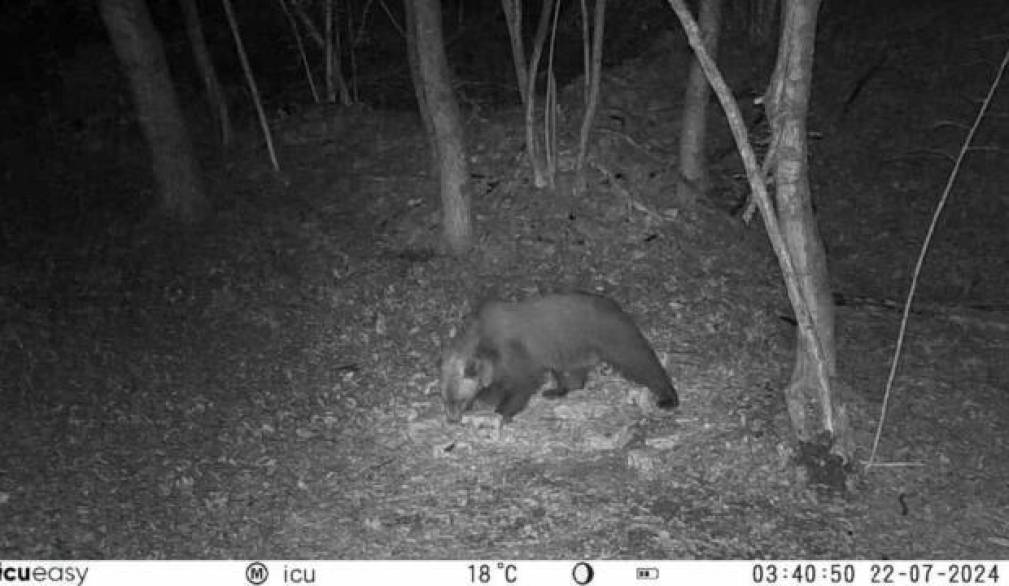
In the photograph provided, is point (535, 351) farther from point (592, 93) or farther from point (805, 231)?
point (592, 93)

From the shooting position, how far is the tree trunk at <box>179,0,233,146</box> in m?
12.1

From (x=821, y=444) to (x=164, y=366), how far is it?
517 cm

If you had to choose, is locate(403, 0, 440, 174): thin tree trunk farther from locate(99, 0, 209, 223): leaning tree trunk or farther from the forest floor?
locate(99, 0, 209, 223): leaning tree trunk

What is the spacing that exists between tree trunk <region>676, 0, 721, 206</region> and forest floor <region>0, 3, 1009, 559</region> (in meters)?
0.22

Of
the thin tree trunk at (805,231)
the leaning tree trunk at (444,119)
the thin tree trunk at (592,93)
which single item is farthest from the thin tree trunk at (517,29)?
the thin tree trunk at (805,231)

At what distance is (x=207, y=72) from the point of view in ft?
40.6

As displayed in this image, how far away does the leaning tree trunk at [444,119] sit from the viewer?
905 centimetres

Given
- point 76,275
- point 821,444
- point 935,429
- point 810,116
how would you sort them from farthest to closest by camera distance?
point 810,116, point 76,275, point 935,429, point 821,444

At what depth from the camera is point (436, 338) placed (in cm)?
861

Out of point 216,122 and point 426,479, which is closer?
point 426,479

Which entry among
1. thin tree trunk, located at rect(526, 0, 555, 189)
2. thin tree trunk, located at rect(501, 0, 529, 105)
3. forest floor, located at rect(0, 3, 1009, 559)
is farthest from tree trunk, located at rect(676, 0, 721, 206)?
thin tree trunk, located at rect(501, 0, 529, 105)

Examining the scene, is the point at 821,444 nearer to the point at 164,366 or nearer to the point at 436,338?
the point at 436,338

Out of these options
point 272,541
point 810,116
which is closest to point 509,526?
point 272,541

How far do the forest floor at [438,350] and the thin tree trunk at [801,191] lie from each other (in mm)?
477
